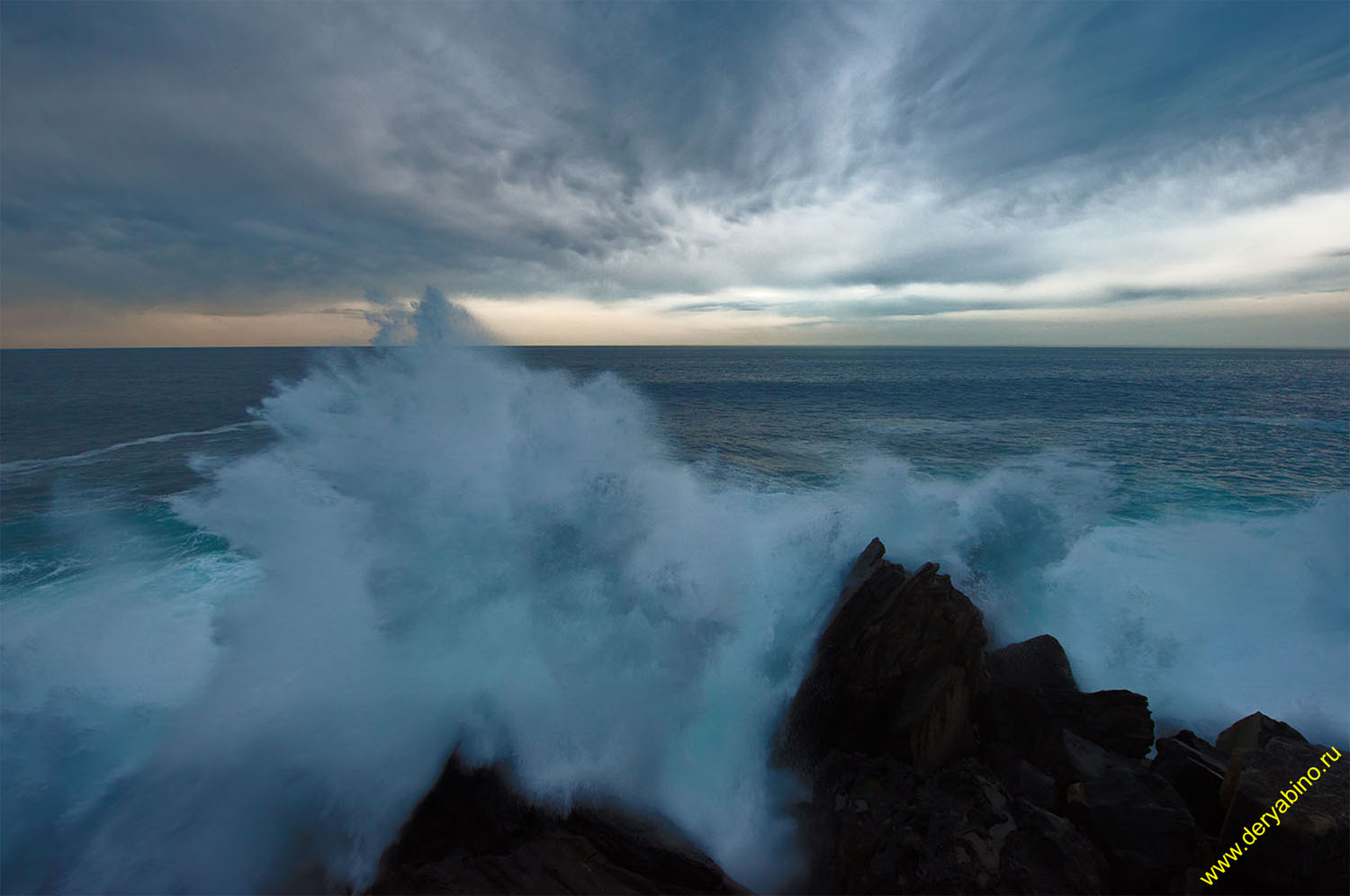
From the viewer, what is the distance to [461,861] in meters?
6.84

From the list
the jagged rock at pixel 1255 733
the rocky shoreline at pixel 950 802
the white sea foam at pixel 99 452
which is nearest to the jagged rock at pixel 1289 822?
the rocky shoreline at pixel 950 802

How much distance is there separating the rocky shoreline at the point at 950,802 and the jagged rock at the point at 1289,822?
0.02m

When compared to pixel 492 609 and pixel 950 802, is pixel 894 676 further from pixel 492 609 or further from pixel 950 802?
pixel 492 609

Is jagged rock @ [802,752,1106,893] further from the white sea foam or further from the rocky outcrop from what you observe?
the white sea foam

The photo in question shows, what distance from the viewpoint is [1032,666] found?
971cm

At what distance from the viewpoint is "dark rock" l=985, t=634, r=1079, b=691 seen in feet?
31.2

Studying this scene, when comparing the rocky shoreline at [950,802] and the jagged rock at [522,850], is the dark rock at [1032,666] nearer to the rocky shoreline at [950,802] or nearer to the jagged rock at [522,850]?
the rocky shoreline at [950,802]

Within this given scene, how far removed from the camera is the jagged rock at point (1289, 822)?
20.0 ft

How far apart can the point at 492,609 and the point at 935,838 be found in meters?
7.84

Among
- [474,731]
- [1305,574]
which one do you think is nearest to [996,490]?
[1305,574]

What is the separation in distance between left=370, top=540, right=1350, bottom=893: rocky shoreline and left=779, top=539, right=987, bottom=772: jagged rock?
0.03 metres

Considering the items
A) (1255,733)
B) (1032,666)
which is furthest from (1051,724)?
(1255,733)

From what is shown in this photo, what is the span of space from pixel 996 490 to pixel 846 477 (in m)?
6.31

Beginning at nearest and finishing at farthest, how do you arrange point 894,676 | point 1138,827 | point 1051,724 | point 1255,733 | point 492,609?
point 1138,827 < point 1255,733 < point 1051,724 < point 894,676 < point 492,609
